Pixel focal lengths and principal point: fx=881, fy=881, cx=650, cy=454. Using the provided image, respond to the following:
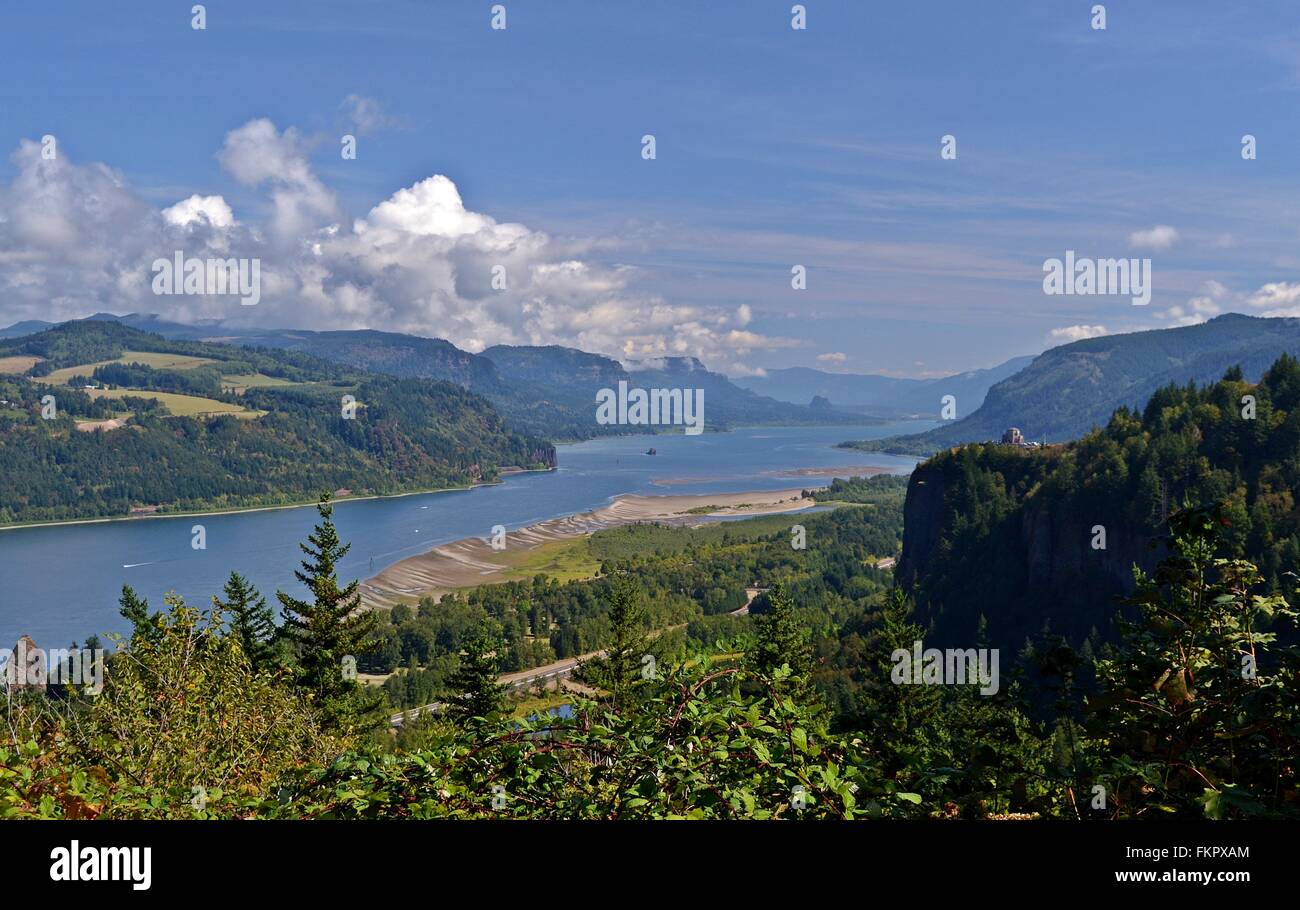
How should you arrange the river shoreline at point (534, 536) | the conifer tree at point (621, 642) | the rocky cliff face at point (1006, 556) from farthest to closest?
the river shoreline at point (534, 536)
the rocky cliff face at point (1006, 556)
the conifer tree at point (621, 642)

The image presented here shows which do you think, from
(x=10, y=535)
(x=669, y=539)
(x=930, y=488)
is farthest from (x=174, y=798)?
(x=10, y=535)

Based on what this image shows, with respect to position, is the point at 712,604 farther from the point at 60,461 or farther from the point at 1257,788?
the point at 60,461

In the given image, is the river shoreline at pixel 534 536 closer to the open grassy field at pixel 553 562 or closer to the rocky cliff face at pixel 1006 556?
the open grassy field at pixel 553 562

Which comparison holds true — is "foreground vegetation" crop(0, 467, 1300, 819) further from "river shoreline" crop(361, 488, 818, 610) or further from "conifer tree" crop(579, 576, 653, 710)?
"river shoreline" crop(361, 488, 818, 610)

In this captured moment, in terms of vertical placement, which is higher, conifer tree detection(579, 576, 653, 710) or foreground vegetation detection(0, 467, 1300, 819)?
foreground vegetation detection(0, 467, 1300, 819)

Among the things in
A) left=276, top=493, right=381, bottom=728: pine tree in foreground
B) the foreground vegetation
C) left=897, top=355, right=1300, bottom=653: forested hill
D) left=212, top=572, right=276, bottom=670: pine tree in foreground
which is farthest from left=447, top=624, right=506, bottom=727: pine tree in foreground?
left=897, top=355, right=1300, bottom=653: forested hill

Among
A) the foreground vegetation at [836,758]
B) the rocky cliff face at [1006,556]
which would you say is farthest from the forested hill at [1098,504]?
the foreground vegetation at [836,758]
